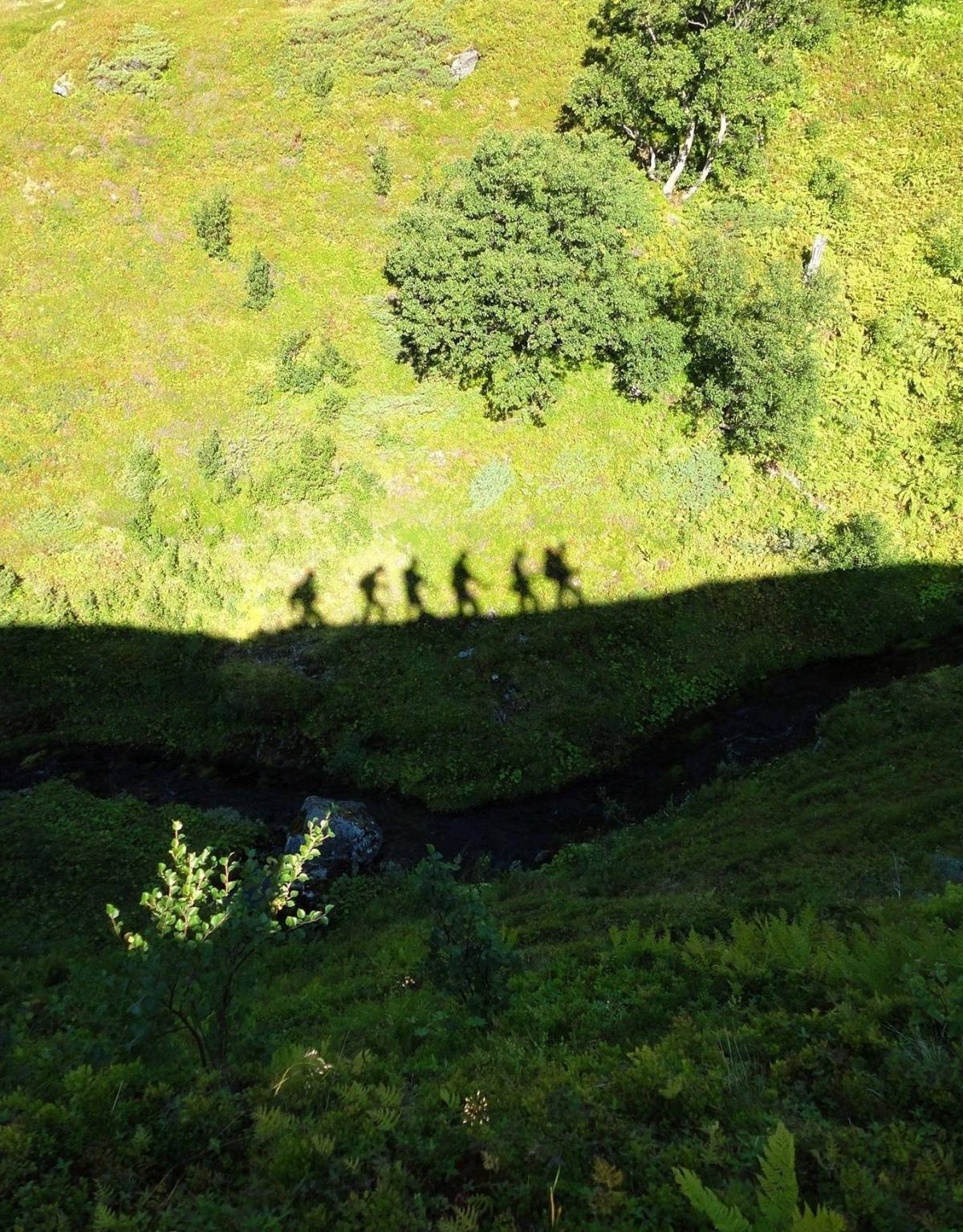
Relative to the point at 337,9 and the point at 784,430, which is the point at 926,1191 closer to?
the point at 784,430

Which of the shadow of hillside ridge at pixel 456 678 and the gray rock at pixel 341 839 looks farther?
the shadow of hillside ridge at pixel 456 678

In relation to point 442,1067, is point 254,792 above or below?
below

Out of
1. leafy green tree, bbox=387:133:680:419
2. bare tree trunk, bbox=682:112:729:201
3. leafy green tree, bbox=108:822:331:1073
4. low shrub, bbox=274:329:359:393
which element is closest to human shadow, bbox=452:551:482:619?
leafy green tree, bbox=387:133:680:419

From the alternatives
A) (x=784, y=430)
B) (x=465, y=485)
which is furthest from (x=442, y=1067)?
(x=784, y=430)

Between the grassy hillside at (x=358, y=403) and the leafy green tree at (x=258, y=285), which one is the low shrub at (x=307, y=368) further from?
the leafy green tree at (x=258, y=285)

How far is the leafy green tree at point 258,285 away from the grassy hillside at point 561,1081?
2953cm

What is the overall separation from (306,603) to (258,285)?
16.8 meters

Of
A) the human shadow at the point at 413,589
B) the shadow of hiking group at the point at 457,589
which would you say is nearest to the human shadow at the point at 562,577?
the shadow of hiking group at the point at 457,589

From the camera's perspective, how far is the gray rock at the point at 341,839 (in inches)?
797

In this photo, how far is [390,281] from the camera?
34.0m

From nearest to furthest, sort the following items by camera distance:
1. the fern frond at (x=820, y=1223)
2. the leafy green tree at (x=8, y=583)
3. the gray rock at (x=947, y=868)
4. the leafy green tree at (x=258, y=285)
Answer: the fern frond at (x=820, y=1223) < the gray rock at (x=947, y=868) < the leafy green tree at (x=8, y=583) < the leafy green tree at (x=258, y=285)

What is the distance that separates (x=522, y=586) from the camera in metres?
27.6

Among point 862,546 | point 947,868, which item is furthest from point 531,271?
point 947,868

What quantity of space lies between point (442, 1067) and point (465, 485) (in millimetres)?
23764
